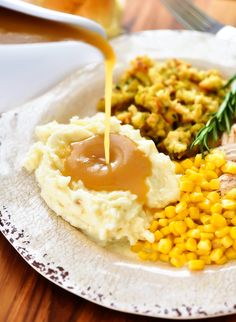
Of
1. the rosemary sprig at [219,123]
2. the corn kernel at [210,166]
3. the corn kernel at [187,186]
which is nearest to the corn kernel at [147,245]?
the corn kernel at [187,186]

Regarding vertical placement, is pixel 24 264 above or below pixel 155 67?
below

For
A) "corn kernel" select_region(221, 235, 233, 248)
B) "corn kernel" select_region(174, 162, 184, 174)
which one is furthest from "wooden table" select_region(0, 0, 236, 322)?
"corn kernel" select_region(174, 162, 184, 174)

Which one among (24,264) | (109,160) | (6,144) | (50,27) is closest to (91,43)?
(50,27)

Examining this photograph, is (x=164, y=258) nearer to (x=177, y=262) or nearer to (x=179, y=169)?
(x=177, y=262)

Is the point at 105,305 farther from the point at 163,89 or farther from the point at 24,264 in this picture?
the point at 163,89

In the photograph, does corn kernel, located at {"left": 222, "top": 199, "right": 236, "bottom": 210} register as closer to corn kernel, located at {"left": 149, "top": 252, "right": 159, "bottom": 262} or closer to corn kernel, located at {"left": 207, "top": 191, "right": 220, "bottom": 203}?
corn kernel, located at {"left": 207, "top": 191, "right": 220, "bottom": 203}

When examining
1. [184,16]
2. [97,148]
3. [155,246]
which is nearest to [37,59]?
[97,148]

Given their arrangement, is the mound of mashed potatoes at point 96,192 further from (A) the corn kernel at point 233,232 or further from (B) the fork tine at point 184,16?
(B) the fork tine at point 184,16
